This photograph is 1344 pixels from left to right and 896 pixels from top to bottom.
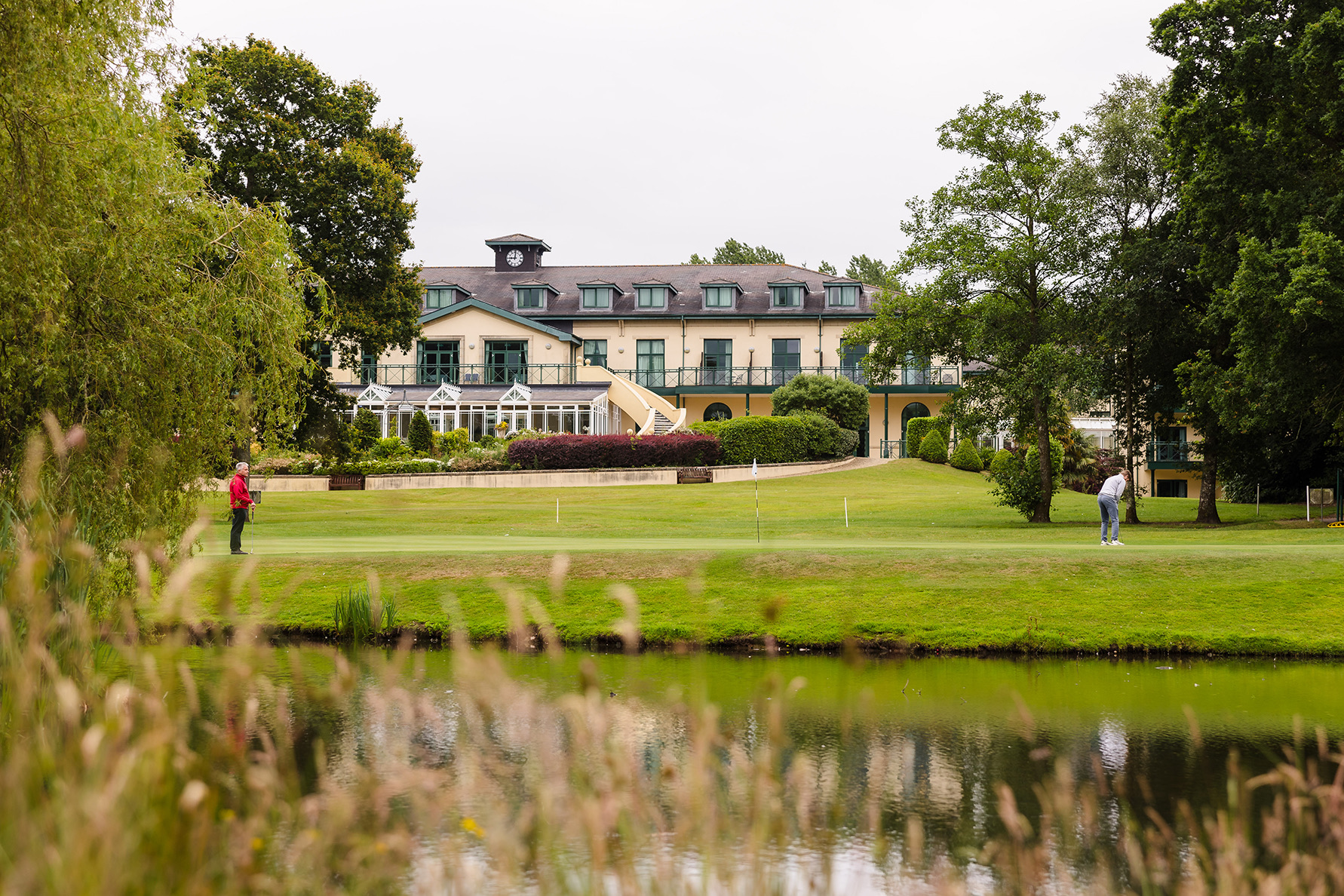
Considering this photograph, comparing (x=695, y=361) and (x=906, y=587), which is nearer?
(x=906, y=587)

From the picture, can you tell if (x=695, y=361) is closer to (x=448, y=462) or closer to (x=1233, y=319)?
(x=448, y=462)

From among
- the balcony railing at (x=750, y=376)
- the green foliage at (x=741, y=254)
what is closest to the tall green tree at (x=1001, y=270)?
the balcony railing at (x=750, y=376)

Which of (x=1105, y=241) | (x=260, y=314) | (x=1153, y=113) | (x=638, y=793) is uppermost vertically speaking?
(x=1153, y=113)

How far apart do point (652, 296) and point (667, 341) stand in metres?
2.46

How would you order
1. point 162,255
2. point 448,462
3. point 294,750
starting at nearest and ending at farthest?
point 294,750
point 162,255
point 448,462

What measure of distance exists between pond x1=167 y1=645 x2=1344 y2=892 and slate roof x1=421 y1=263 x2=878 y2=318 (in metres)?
45.2

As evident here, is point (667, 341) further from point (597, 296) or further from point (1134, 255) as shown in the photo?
point (1134, 255)

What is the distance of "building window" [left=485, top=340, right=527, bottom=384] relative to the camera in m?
56.7

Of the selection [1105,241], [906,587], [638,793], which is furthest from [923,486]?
[638,793]

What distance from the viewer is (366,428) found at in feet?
153

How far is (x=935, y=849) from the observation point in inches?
284

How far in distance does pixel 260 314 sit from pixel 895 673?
26.8 ft

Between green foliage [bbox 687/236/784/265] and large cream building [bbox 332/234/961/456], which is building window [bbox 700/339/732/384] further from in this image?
green foliage [bbox 687/236/784/265]

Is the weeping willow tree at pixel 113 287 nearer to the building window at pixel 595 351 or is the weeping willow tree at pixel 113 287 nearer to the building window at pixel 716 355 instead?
the building window at pixel 595 351
